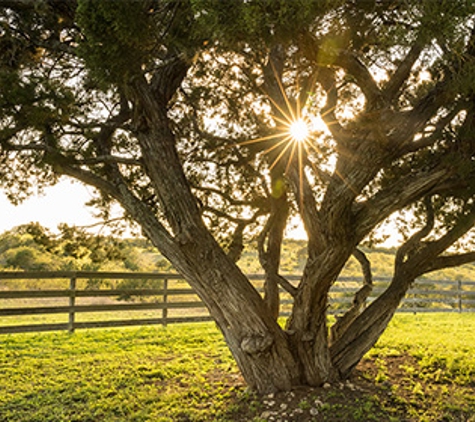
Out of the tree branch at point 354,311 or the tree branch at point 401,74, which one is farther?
the tree branch at point 354,311

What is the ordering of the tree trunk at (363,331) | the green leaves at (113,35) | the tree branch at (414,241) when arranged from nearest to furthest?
the green leaves at (113,35), the tree trunk at (363,331), the tree branch at (414,241)

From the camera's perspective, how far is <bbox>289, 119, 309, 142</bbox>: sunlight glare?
19.2ft

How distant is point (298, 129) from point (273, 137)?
19.6 inches

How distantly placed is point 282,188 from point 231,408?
3.02 m

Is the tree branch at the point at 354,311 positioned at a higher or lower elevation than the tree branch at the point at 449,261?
lower

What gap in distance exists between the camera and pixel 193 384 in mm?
6066

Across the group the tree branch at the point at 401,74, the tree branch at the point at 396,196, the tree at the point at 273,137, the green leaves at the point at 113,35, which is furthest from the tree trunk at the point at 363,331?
the green leaves at the point at 113,35

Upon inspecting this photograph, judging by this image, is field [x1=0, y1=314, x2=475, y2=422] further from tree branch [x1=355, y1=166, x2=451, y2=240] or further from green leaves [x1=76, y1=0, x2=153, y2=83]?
green leaves [x1=76, y1=0, x2=153, y2=83]

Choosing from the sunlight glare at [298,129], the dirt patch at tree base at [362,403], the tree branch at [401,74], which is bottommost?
the dirt patch at tree base at [362,403]

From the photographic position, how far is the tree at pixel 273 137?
3.86m

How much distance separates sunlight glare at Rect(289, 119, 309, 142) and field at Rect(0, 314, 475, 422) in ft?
10.6

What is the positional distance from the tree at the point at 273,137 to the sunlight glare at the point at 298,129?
0.03m

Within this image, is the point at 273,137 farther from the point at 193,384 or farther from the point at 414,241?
the point at 193,384

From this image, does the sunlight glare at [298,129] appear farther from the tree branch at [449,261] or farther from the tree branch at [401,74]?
the tree branch at [449,261]
